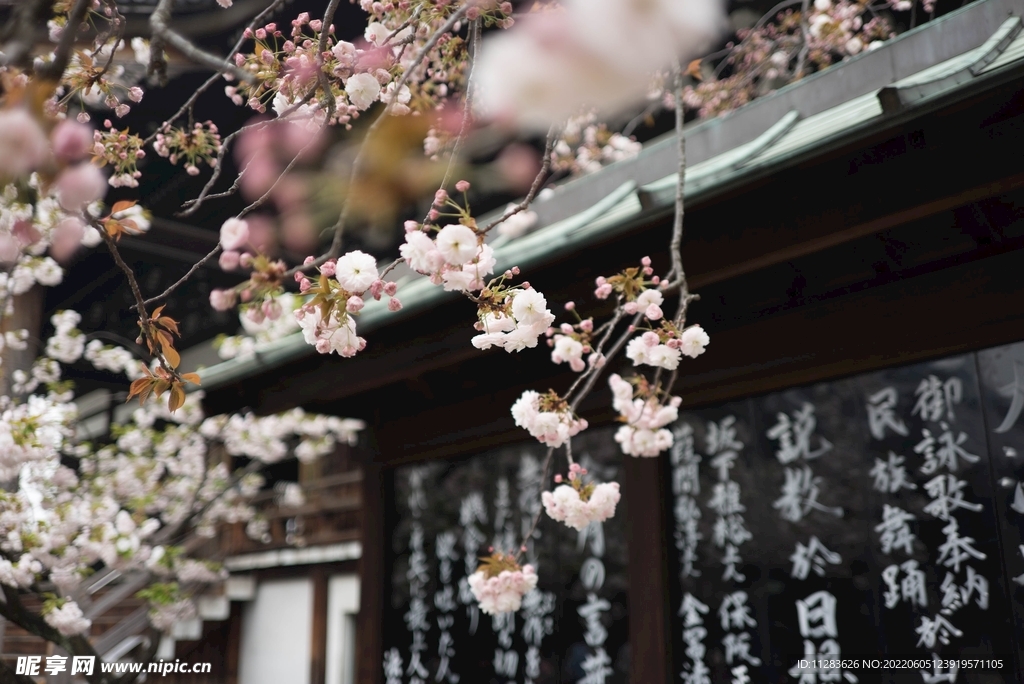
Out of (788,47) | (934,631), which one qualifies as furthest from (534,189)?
(788,47)

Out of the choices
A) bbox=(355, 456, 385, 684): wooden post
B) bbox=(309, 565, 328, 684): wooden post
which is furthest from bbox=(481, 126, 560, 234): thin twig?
bbox=(309, 565, 328, 684): wooden post

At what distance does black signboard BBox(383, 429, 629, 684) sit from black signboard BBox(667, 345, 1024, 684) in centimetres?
52

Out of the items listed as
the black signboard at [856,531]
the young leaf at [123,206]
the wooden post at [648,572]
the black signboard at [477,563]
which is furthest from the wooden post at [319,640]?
the young leaf at [123,206]

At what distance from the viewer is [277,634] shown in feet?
28.0

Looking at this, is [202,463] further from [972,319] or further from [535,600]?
[972,319]

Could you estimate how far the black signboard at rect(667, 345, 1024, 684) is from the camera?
2883 millimetres

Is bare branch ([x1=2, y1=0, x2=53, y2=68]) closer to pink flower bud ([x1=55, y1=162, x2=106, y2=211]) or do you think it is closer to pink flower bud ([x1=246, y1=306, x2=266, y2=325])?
pink flower bud ([x1=55, y1=162, x2=106, y2=211])

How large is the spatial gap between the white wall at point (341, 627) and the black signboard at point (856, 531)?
16.9 feet

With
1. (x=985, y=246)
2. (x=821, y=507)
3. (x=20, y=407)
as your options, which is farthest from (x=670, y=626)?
(x=20, y=407)

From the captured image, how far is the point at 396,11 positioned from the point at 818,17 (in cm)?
337

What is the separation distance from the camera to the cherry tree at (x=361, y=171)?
1022mm

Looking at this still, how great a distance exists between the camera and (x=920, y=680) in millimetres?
2926

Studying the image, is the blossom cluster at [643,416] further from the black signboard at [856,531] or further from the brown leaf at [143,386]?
the brown leaf at [143,386]

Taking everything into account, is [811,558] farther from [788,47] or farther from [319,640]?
[319,640]
